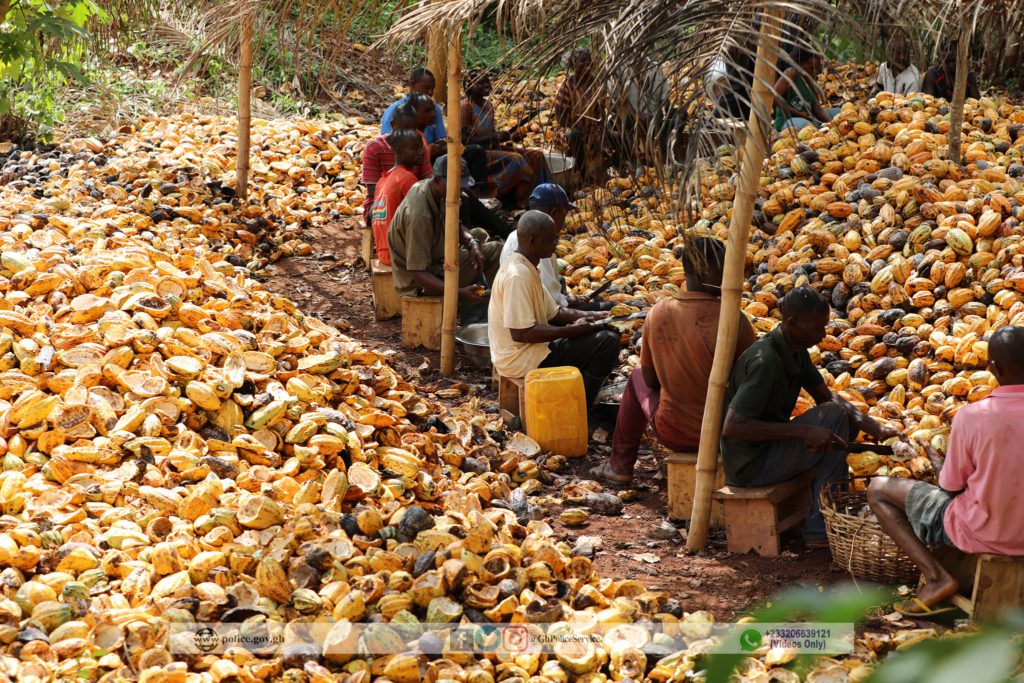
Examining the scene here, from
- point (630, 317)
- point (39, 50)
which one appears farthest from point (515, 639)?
point (39, 50)

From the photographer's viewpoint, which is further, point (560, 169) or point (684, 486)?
point (560, 169)

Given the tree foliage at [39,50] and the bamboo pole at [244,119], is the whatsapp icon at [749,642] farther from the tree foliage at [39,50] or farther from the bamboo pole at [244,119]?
the bamboo pole at [244,119]

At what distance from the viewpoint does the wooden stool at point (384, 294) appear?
6.54 m

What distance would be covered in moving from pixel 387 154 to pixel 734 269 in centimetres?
374

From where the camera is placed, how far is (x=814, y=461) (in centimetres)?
396

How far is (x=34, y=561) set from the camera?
10.6 feet

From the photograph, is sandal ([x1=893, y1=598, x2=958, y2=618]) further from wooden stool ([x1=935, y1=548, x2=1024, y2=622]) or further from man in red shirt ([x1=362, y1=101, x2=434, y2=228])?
man in red shirt ([x1=362, y1=101, x2=434, y2=228])

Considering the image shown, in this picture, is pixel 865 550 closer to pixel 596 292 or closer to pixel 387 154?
pixel 596 292

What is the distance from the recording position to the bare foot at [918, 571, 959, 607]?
10.8 feet

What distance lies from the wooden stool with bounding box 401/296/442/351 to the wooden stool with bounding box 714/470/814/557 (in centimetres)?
258

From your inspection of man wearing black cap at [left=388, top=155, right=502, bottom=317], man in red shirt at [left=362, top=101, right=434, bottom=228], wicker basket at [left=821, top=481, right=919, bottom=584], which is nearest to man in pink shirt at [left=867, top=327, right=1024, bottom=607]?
wicker basket at [left=821, top=481, right=919, bottom=584]

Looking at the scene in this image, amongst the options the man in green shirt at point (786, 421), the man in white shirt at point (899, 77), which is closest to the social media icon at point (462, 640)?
the man in green shirt at point (786, 421)

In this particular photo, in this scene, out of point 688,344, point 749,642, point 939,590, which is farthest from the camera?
point 688,344

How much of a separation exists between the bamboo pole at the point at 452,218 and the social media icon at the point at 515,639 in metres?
2.81
